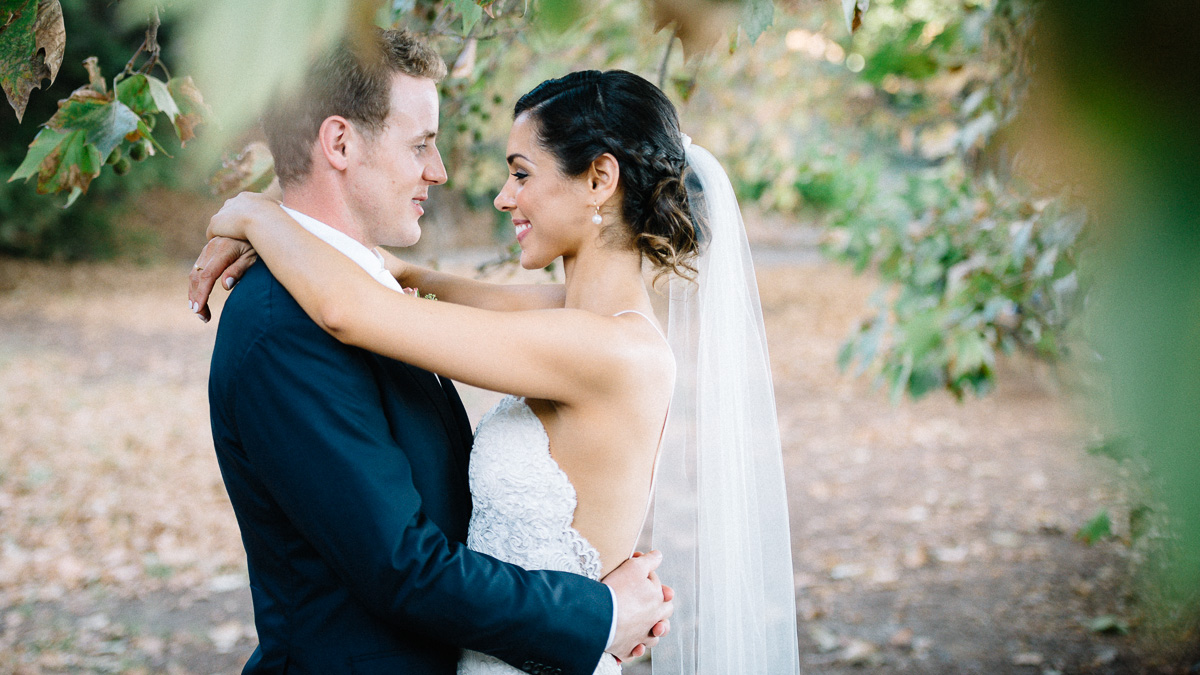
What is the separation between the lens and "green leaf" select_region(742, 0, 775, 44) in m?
0.84

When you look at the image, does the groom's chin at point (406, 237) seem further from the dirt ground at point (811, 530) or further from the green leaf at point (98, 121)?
the dirt ground at point (811, 530)

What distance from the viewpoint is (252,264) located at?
1.77 metres

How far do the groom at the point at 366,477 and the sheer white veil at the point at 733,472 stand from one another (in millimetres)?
407

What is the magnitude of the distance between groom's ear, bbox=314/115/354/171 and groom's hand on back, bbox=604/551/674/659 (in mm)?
1050

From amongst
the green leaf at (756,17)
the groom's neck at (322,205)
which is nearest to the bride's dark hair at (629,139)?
the groom's neck at (322,205)

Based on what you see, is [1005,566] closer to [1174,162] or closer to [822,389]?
[822,389]

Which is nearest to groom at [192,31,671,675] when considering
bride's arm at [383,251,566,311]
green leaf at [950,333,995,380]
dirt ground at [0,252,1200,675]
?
bride's arm at [383,251,566,311]

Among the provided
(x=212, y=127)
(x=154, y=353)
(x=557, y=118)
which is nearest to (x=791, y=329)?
(x=154, y=353)

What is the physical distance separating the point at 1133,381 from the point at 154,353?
12.0 metres

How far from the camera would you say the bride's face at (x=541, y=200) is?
6.40 ft

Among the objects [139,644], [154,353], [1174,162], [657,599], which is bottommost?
[139,644]

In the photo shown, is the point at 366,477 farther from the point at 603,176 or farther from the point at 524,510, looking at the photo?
the point at 603,176

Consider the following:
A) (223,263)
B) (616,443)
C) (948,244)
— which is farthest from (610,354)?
(948,244)

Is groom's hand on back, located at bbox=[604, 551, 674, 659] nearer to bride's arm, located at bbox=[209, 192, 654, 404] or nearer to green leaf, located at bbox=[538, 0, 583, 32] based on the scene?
bride's arm, located at bbox=[209, 192, 654, 404]
